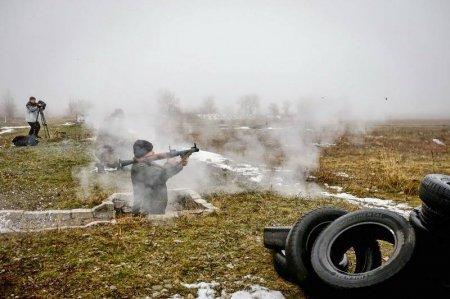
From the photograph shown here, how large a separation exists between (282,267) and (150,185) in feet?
11.9

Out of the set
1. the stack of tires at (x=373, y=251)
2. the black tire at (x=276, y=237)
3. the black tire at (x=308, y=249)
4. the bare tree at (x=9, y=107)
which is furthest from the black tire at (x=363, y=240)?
the bare tree at (x=9, y=107)

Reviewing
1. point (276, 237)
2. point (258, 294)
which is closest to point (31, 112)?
point (276, 237)

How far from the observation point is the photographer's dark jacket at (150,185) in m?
6.97

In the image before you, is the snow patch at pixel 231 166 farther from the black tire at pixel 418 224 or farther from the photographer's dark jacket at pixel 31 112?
the photographer's dark jacket at pixel 31 112

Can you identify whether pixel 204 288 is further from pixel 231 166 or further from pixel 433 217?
pixel 231 166

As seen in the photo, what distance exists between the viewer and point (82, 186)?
9.91 metres

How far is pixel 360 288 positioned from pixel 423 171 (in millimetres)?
12510

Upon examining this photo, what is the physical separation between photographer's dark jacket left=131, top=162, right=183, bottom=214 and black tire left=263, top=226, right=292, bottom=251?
2.92m

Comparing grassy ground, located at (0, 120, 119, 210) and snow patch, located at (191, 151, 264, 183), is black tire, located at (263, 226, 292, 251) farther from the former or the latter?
snow patch, located at (191, 151, 264, 183)

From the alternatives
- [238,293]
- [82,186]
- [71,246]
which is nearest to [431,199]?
[238,293]

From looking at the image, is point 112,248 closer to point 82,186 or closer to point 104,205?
point 104,205

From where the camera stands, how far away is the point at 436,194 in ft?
12.7

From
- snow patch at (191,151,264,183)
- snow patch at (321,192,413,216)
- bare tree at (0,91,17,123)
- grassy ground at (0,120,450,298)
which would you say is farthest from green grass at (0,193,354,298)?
bare tree at (0,91,17,123)

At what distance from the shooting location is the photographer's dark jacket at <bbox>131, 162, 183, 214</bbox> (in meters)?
6.97
